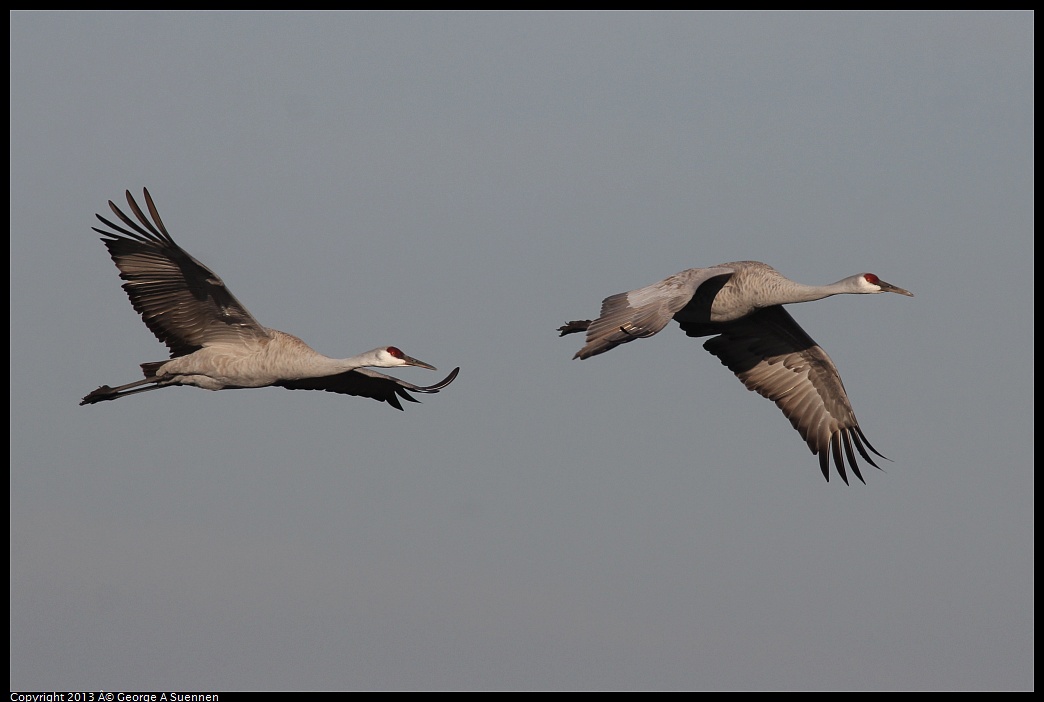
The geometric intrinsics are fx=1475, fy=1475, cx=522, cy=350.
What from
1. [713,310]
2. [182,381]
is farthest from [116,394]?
[713,310]

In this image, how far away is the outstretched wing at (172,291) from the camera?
43.9 ft

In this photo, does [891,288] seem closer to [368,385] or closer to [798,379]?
[798,379]

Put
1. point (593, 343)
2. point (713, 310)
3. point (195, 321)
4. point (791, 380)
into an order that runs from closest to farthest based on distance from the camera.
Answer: point (593, 343)
point (195, 321)
point (713, 310)
point (791, 380)

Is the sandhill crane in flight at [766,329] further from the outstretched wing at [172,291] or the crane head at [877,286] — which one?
the outstretched wing at [172,291]

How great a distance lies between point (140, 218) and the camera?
13.3 metres

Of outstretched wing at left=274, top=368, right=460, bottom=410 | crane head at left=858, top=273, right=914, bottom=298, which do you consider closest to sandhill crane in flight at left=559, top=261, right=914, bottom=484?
crane head at left=858, top=273, right=914, bottom=298

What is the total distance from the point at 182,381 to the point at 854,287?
264 inches

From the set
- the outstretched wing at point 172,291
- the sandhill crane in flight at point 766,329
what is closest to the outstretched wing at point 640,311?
the sandhill crane in flight at point 766,329

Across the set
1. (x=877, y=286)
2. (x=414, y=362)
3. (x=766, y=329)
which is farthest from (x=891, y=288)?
(x=414, y=362)

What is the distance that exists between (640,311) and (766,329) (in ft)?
11.3

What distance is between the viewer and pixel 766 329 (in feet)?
53.8

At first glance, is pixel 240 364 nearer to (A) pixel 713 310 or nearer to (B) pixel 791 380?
(A) pixel 713 310

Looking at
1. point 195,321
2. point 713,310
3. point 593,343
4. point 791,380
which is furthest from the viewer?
point 791,380

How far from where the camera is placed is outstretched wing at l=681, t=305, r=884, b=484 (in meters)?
16.4
